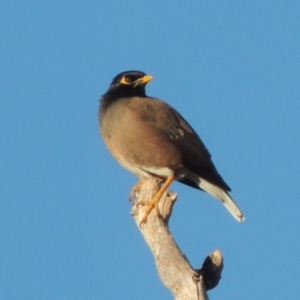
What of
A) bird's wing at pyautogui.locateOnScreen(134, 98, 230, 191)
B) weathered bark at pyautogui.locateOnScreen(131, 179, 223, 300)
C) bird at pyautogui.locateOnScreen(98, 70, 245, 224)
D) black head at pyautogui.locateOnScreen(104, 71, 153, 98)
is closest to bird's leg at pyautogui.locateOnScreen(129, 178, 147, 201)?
bird at pyautogui.locateOnScreen(98, 70, 245, 224)

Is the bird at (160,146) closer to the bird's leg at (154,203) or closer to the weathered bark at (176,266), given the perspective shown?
the bird's leg at (154,203)

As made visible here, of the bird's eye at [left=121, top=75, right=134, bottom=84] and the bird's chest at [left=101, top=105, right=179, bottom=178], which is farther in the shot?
the bird's eye at [left=121, top=75, right=134, bottom=84]

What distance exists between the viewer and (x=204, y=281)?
5.83 meters

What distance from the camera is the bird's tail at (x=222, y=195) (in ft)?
28.6

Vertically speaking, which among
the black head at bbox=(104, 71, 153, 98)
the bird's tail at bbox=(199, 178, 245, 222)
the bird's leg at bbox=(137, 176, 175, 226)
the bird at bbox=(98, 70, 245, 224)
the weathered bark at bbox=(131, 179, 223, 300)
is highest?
the black head at bbox=(104, 71, 153, 98)

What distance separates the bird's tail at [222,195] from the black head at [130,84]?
4.56 feet

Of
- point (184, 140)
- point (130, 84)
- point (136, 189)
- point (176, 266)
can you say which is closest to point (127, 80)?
point (130, 84)

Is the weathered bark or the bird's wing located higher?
the bird's wing

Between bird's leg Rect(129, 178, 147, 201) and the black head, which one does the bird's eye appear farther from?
bird's leg Rect(129, 178, 147, 201)

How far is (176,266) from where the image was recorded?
5.96m

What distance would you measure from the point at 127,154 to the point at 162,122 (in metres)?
0.53

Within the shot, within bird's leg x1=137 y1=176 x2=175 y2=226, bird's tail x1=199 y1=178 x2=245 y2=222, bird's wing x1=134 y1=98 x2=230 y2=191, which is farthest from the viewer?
bird's wing x1=134 y1=98 x2=230 y2=191

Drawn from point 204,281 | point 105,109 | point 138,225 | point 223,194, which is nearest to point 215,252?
point 204,281

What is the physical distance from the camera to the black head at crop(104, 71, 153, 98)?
31.8 ft
